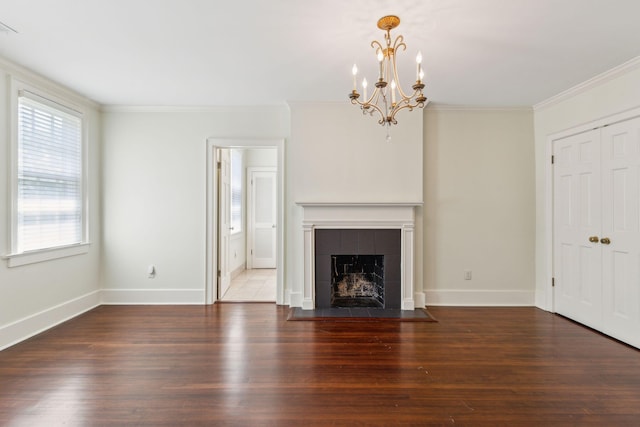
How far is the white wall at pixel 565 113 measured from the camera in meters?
2.97

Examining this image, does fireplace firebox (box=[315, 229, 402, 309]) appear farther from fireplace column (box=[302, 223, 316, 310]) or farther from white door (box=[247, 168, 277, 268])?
white door (box=[247, 168, 277, 268])

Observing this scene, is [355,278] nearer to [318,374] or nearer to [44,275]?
[318,374]

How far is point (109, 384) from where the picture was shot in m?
2.29

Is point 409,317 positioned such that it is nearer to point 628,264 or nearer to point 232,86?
point 628,264

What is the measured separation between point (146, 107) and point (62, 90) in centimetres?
82

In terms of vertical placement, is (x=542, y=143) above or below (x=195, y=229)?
above

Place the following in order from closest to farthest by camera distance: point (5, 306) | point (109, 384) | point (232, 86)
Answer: point (109, 384) < point (5, 306) < point (232, 86)

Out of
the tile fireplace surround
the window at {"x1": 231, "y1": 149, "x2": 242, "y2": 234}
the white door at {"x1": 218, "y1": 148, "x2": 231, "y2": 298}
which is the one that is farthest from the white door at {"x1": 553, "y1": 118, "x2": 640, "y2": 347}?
the window at {"x1": 231, "y1": 149, "x2": 242, "y2": 234}

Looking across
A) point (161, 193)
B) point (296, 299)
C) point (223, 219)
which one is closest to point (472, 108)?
point (296, 299)

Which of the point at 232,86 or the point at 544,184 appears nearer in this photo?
the point at 232,86

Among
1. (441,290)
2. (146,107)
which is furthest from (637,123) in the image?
(146,107)

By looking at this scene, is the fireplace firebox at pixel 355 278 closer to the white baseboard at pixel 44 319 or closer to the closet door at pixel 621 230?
the closet door at pixel 621 230

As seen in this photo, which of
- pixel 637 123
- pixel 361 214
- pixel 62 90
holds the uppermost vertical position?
pixel 62 90

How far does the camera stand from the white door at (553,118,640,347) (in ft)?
9.68
